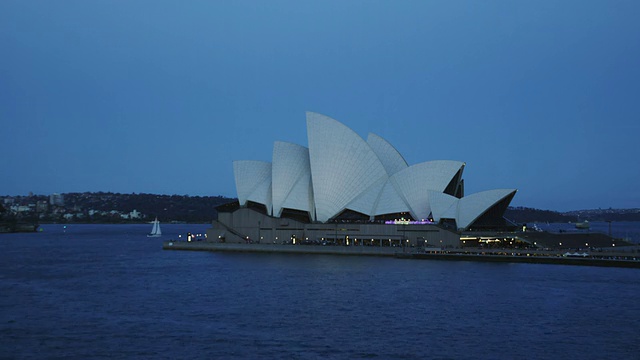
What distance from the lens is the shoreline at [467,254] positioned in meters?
48.8

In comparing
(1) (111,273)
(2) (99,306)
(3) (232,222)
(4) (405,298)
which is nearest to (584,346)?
(4) (405,298)

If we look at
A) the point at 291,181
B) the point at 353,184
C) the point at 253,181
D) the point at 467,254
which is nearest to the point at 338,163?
the point at 353,184

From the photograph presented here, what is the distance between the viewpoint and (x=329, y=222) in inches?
2457

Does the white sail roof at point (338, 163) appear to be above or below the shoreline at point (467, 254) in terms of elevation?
above

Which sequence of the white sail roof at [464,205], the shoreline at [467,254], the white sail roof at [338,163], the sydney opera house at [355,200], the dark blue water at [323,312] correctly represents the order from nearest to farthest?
1. the dark blue water at [323,312]
2. the shoreline at [467,254]
3. the white sail roof at [464,205]
4. the sydney opera house at [355,200]
5. the white sail roof at [338,163]

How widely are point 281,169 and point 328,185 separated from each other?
512 centimetres

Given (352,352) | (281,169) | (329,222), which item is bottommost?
(352,352)

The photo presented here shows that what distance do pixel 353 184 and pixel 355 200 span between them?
150 centimetres


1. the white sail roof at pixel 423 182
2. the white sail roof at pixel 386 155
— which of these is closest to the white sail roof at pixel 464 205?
the white sail roof at pixel 423 182

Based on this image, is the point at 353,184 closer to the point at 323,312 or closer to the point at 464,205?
the point at 464,205

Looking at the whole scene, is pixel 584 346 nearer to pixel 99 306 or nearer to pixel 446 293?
pixel 446 293

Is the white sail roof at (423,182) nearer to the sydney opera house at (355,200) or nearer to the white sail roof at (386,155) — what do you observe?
the sydney opera house at (355,200)

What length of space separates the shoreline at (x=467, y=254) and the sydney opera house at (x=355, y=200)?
7.02ft

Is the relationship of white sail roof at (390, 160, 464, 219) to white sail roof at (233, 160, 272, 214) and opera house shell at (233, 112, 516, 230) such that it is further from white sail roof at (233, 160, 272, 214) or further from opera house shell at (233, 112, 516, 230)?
white sail roof at (233, 160, 272, 214)
